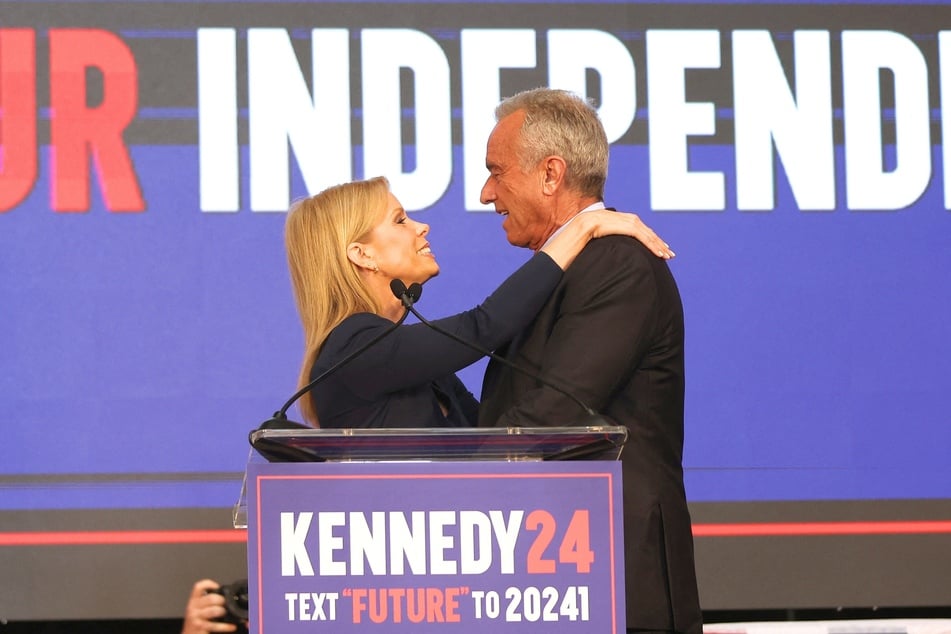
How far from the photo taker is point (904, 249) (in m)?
3.67

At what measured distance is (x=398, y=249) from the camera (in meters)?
2.43

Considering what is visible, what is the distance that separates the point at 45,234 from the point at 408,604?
2392 millimetres

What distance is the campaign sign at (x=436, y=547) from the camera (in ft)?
4.88

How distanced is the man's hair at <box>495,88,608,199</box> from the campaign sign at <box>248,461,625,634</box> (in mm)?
926

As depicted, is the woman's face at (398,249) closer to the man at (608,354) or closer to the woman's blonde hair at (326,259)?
→ the woman's blonde hair at (326,259)

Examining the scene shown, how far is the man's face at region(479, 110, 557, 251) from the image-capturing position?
2363 mm

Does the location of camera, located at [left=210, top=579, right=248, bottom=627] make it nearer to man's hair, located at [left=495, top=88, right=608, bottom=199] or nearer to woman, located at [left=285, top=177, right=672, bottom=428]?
woman, located at [left=285, top=177, right=672, bottom=428]

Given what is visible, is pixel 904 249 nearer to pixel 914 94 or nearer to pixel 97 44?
pixel 914 94

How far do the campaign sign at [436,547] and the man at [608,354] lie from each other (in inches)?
15.2

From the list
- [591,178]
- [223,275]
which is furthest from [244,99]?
[591,178]

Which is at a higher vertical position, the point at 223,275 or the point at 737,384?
the point at 223,275

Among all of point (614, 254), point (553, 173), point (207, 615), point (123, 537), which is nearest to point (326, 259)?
point (553, 173)

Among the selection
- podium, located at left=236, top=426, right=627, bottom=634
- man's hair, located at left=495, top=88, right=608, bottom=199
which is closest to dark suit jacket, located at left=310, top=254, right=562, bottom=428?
man's hair, located at left=495, top=88, right=608, bottom=199

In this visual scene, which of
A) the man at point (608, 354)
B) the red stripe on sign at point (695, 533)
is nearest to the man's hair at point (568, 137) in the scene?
the man at point (608, 354)
